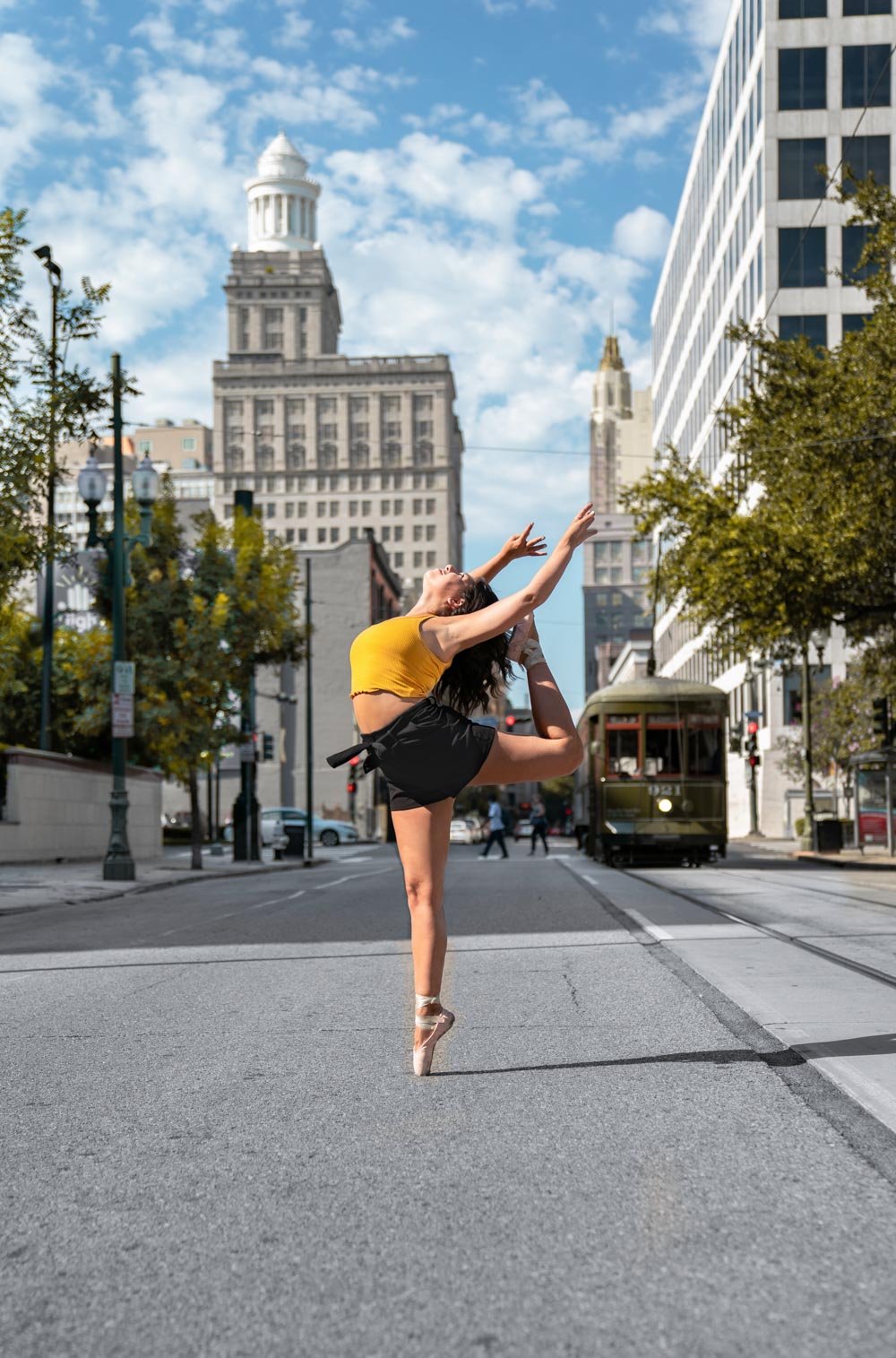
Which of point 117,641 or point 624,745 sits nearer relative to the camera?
point 117,641

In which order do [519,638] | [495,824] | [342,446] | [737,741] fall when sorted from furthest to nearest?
[342,446] → [737,741] → [495,824] → [519,638]

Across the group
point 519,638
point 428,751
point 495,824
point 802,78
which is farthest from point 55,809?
point 802,78

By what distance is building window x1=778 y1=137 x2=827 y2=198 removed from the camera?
55.7 m

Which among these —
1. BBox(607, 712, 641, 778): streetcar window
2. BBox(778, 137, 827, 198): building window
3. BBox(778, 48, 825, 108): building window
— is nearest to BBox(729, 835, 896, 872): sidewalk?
BBox(607, 712, 641, 778): streetcar window

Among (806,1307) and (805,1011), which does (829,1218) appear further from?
(805,1011)

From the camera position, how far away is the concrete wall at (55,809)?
95.7 feet

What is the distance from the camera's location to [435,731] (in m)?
5.60

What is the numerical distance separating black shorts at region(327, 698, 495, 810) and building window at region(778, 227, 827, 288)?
53.7m

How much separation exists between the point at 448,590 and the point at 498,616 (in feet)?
1.13

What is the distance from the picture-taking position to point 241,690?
33656 mm

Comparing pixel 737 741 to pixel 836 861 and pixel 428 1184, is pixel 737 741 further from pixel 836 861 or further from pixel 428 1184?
pixel 428 1184

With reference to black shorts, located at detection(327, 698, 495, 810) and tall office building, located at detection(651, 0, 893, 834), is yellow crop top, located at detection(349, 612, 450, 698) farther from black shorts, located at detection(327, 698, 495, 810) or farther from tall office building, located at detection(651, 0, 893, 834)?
tall office building, located at detection(651, 0, 893, 834)

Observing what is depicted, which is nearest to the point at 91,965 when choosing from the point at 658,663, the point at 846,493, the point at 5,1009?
the point at 5,1009

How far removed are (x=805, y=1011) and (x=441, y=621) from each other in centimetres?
284
